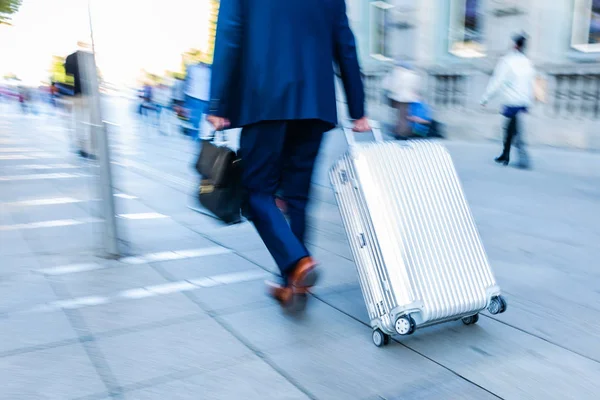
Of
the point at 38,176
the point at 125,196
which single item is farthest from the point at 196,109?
the point at 125,196

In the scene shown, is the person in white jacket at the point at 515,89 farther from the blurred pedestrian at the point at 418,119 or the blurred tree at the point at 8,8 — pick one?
the blurred tree at the point at 8,8

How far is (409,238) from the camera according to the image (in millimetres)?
2686

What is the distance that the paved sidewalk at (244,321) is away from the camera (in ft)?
7.93

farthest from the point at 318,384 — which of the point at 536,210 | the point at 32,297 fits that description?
the point at 536,210

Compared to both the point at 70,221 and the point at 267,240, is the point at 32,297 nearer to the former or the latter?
the point at 267,240

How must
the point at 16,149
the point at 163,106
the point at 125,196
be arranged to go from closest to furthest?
1. the point at 125,196
2. the point at 16,149
3. the point at 163,106

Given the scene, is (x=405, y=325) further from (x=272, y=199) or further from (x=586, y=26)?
(x=586, y=26)

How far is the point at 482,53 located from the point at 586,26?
2.23 m

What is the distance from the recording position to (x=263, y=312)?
125 inches

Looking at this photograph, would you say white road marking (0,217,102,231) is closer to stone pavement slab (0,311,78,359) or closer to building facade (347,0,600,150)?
stone pavement slab (0,311,78,359)

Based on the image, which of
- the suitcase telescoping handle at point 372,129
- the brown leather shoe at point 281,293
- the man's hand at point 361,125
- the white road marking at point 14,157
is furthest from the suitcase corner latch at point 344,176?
the white road marking at point 14,157

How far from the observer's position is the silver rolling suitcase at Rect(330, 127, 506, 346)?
2.62 m

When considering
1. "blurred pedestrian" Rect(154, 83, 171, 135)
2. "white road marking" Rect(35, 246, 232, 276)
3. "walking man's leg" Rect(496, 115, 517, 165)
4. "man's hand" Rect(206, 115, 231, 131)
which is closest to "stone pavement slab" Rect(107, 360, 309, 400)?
"man's hand" Rect(206, 115, 231, 131)

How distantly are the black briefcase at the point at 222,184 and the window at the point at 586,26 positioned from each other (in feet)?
30.9
